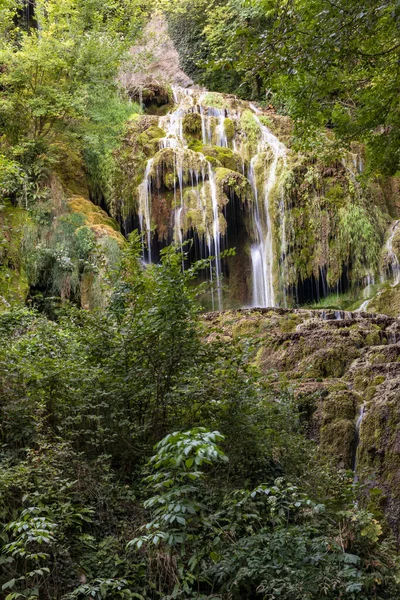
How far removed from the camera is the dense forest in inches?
155

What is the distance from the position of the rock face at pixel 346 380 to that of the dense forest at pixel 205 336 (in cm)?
3

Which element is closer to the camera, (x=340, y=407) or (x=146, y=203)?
(x=340, y=407)

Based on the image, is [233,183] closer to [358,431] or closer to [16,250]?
[16,250]

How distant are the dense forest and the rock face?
0.03 meters

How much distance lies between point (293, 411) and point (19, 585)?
12.5 ft

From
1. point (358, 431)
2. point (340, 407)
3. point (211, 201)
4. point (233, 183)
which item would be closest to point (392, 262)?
point (233, 183)

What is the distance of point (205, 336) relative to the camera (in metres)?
5.71

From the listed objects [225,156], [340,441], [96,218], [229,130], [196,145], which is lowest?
[340,441]

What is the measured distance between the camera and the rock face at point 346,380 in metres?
6.68

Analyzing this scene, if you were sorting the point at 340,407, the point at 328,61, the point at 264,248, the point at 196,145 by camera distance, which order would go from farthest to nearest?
the point at 196,145, the point at 264,248, the point at 340,407, the point at 328,61

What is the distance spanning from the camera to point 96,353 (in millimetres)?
5602

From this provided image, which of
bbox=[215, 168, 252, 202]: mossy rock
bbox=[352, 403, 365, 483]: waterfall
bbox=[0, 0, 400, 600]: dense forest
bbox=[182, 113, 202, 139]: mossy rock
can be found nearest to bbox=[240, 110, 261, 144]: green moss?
bbox=[0, 0, 400, 600]: dense forest

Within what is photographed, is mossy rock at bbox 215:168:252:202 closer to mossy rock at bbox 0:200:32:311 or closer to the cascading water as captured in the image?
the cascading water

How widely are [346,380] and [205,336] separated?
11.5ft
